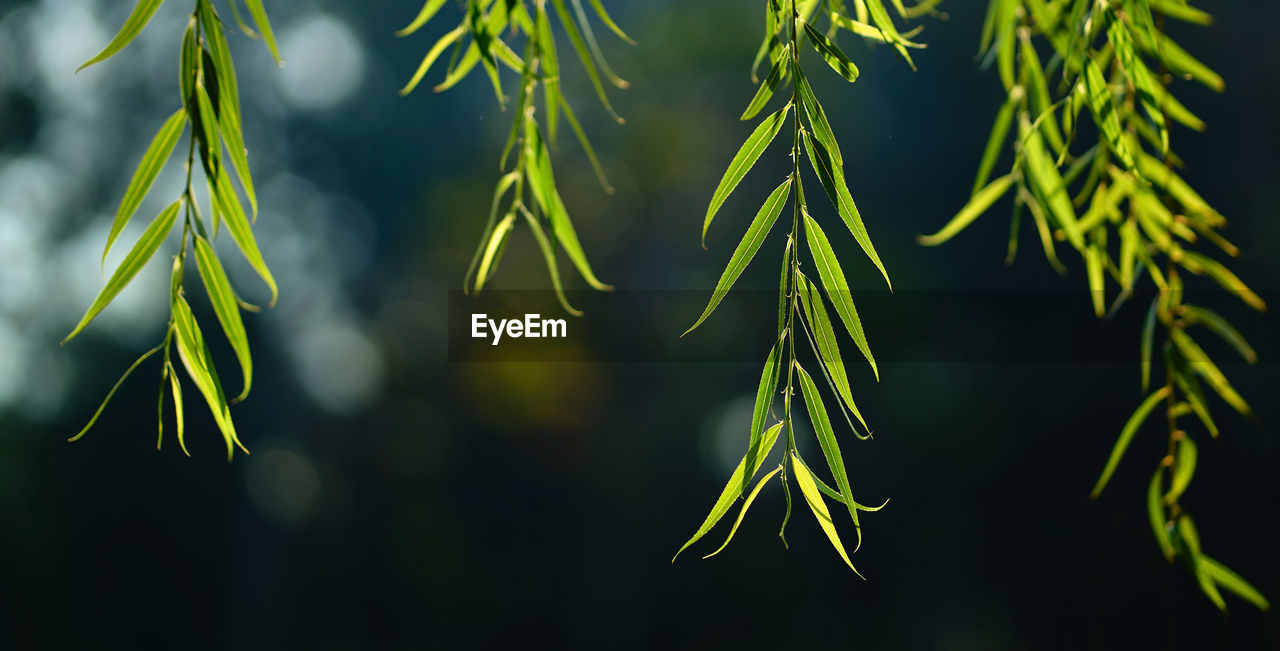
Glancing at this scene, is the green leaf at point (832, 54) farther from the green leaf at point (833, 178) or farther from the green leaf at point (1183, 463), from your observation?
the green leaf at point (1183, 463)

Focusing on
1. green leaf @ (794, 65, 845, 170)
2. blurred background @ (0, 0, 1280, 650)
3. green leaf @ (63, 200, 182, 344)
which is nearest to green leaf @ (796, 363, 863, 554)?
green leaf @ (794, 65, 845, 170)

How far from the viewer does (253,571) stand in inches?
232

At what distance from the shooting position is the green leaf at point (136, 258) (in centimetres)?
39

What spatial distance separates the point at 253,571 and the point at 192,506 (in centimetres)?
70

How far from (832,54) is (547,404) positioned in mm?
5663

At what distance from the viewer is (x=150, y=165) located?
0.42 m

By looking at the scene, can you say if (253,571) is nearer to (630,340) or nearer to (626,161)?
(630,340)

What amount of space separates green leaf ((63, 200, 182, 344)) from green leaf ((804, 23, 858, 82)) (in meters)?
0.32

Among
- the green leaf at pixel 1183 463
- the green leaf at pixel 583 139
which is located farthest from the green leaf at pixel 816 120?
the green leaf at pixel 1183 463

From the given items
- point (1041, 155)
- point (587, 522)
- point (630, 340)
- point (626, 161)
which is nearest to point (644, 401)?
point (630, 340)

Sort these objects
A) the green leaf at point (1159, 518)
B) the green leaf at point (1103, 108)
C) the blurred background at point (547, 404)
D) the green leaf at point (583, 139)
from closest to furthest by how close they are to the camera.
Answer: the green leaf at point (583, 139) → the green leaf at point (1103, 108) → the green leaf at point (1159, 518) → the blurred background at point (547, 404)

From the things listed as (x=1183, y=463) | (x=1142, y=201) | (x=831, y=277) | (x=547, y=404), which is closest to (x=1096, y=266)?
(x=1142, y=201)

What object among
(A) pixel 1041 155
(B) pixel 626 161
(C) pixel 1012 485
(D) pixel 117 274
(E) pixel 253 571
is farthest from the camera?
(E) pixel 253 571

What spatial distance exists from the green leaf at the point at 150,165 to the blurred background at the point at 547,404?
4354 mm
